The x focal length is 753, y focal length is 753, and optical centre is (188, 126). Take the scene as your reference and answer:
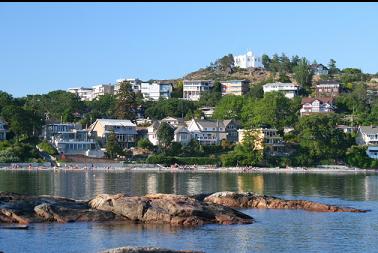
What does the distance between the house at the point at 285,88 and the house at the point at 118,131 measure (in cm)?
4095

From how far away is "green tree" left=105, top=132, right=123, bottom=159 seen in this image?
301 feet

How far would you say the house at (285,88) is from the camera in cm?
13412

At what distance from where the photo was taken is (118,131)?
3905 inches

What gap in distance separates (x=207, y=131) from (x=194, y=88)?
40.4 meters

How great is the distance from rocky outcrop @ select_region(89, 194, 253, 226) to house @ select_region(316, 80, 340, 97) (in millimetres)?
101272

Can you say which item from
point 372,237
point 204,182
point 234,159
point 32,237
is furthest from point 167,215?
point 234,159

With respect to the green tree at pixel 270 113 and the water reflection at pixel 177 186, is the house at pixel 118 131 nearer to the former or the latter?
the green tree at pixel 270 113

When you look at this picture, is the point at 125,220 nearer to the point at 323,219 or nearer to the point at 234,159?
the point at 323,219

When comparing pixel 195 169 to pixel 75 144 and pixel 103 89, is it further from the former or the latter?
pixel 103 89

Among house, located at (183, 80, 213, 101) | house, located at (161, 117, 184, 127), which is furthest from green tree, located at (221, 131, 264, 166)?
house, located at (183, 80, 213, 101)

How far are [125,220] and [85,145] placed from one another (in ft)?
198

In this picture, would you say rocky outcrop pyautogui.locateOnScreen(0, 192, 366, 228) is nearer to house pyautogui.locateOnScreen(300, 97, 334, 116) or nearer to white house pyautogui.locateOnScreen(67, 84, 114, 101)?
house pyautogui.locateOnScreen(300, 97, 334, 116)

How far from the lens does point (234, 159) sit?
89.8 metres

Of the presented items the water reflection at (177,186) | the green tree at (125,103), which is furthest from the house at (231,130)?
the water reflection at (177,186)
